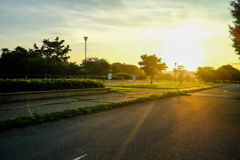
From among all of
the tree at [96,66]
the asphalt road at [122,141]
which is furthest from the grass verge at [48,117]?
the tree at [96,66]

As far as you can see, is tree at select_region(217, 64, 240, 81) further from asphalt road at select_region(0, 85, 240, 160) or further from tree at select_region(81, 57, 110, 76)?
asphalt road at select_region(0, 85, 240, 160)

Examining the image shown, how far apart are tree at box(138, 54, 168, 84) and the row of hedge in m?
21.5

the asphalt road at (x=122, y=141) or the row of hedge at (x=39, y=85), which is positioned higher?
the row of hedge at (x=39, y=85)

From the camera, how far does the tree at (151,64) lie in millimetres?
34719

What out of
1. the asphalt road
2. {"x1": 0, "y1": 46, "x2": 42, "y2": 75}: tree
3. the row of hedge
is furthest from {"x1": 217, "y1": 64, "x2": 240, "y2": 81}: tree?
the asphalt road

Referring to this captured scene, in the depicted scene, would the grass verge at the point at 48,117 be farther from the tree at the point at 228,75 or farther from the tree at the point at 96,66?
the tree at the point at 228,75

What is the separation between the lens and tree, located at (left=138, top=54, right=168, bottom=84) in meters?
34.7

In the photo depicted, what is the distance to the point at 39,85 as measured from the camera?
11.5 metres

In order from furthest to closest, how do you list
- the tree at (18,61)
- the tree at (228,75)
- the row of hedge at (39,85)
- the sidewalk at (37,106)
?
1. the tree at (228,75)
2. the tree at (18,61)
3. the row of hedge at (39,85)
4. the sidewalk at (37,106)

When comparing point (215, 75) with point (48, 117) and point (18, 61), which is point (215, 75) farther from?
point (48, 117)

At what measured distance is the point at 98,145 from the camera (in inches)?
161

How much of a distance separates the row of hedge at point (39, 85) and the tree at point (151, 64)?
21.5 metres

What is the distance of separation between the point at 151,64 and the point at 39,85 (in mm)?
25943

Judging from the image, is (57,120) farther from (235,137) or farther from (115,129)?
(235,137)
